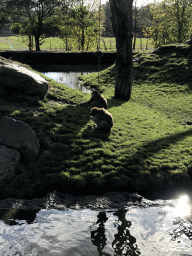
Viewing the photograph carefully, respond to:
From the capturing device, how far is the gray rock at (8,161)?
6711 millimetres

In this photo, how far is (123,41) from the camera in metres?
14.3

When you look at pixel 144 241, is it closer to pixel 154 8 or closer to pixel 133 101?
pixel 133 101

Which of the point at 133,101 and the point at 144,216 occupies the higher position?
the point at 133,101

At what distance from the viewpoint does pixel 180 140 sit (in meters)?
9.67

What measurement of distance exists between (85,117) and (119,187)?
471 cm

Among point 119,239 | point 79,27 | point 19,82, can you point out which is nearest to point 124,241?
point 119,239

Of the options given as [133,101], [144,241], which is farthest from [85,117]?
[144,241]

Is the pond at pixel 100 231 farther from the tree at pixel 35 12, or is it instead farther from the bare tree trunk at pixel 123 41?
the tree at pixel 35 12

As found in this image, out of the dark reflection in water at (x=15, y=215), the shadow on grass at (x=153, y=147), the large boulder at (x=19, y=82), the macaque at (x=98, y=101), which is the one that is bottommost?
the dark reflection in water at (x=15, y=215)

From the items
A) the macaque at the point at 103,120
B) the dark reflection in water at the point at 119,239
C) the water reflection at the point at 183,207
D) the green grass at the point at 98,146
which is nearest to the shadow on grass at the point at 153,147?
the green grass at the point at 98,146

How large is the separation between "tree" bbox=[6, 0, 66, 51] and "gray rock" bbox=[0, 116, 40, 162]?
37096 mm

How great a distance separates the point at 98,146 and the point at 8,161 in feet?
10.4

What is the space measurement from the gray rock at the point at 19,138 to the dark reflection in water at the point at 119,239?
3079mm

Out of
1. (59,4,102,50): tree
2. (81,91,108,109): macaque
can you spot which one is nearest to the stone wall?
(59,4,102,50): tree
